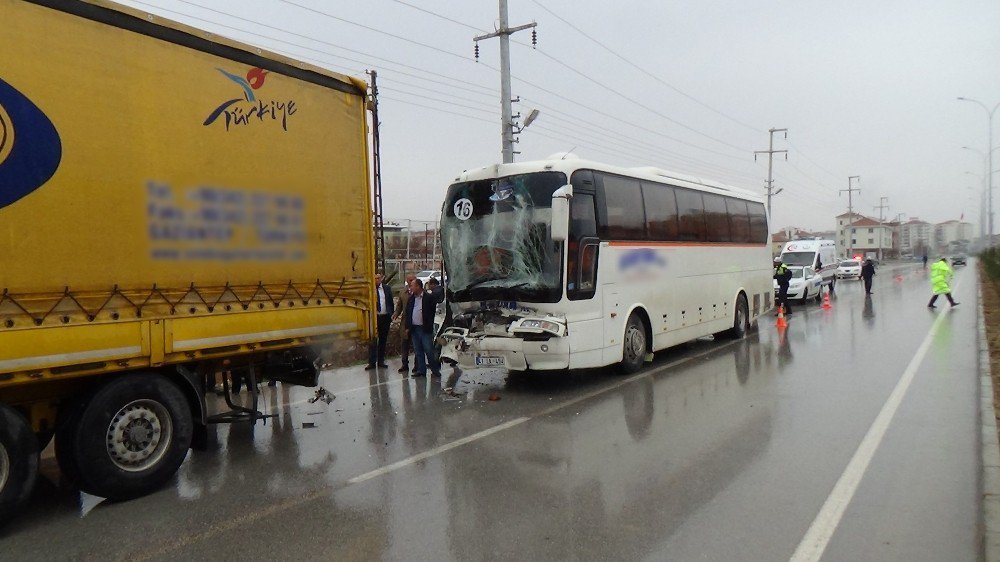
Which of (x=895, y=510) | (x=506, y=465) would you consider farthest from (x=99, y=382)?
(x=895, y=510)

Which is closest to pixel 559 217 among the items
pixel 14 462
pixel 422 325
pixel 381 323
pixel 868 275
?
pixel 422 325

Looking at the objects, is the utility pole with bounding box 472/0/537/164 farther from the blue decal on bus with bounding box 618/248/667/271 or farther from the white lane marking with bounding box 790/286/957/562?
the white lane marking with bounding box 790/286/957/562

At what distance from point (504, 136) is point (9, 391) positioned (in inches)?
573

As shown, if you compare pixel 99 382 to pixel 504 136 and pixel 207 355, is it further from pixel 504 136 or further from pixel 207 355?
pixel 504 136

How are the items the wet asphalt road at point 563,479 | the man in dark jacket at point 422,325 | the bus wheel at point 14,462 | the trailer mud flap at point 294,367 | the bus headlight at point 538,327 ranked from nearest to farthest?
the wet asphalt road at point 563,479 → the bus wheel at point 14,462 → the trailer mud flap at point 294,367 → the bus headlight at point 538,327 → the man in dark jacket at point 422,325

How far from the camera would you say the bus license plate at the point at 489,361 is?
9094 mm

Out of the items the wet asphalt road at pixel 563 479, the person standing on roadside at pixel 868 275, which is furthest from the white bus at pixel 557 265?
the person standing on roadside at pixel 868 275

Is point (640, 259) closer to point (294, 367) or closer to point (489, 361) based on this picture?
point (489, 361)

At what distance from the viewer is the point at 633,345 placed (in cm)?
1044

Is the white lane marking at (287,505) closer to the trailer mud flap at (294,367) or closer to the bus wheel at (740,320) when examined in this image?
the trailer mud flap at (294,367)

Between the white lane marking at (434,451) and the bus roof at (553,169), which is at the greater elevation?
the bus roof at (553,169)

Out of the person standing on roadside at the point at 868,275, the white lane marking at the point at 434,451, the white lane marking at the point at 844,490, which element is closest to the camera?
the white lane marking at the point at 844,490

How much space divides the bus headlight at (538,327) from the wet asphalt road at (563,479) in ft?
2.99

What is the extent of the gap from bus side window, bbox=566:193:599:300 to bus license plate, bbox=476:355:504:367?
4.40ft
